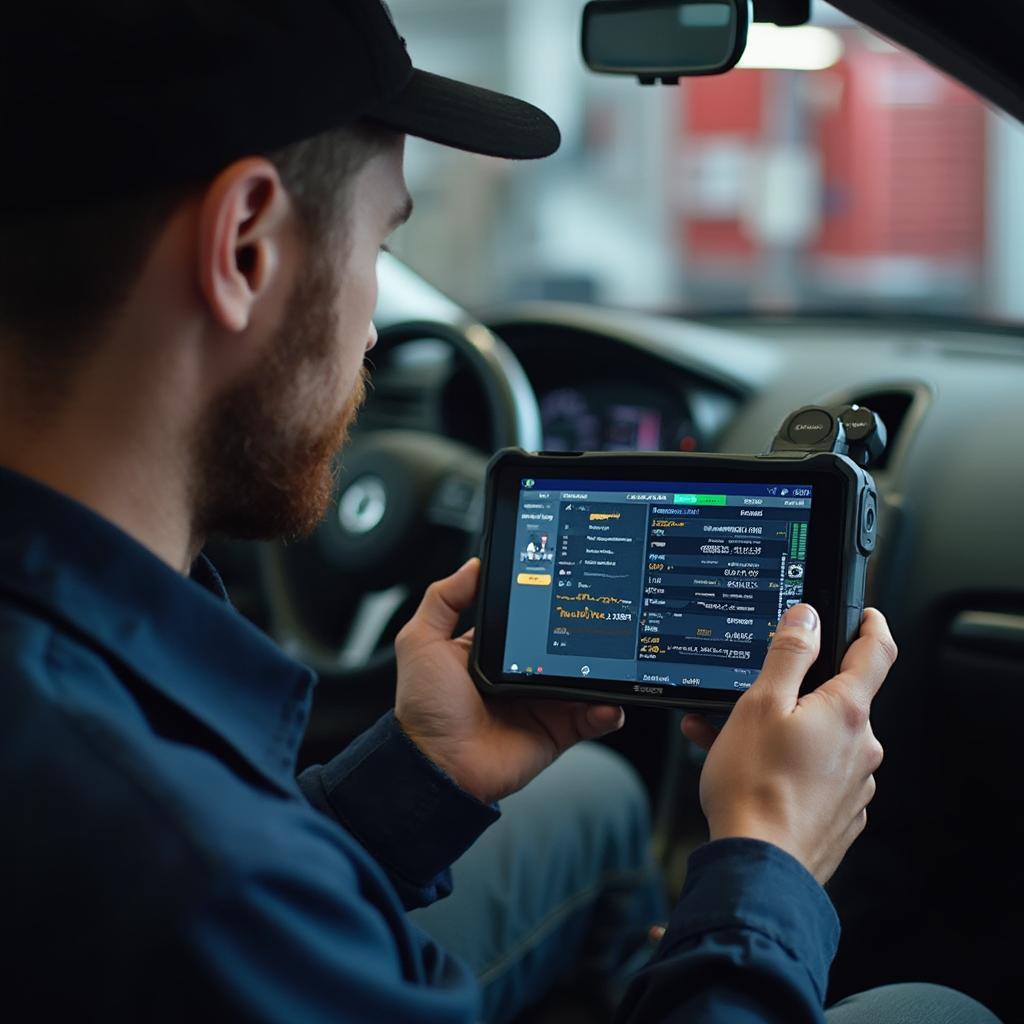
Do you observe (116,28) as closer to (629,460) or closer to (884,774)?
(629,460)

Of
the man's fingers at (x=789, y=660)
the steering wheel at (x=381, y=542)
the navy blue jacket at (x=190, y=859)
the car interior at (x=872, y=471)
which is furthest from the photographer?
the steering wheel at (x=381, y=542)

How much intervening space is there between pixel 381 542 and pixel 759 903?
1.23m

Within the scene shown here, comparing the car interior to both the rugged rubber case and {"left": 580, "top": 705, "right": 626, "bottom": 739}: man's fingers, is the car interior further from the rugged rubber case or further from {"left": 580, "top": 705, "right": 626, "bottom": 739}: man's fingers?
{"left": 580, "top": 705, "right": 626, "bottom": 739}: man's fingers

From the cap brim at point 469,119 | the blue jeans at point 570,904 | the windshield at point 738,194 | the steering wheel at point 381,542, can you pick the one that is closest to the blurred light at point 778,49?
the cap brim at point 469,119

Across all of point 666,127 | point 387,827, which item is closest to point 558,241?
point 666,127

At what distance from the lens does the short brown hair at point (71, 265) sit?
2.60 ft

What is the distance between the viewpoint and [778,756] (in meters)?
0.94

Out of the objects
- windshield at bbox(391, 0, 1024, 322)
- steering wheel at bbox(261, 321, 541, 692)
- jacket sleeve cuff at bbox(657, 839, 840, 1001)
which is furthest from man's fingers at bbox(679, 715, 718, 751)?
windshield at bbox(391, 0, 1024, 322)

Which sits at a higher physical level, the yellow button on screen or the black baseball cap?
the black baseball cap

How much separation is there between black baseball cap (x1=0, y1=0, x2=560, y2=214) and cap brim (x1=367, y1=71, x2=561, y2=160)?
10 cm

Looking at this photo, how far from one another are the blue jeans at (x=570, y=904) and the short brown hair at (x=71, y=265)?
0.75 metres

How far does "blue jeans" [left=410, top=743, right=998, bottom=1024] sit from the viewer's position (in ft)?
3.81

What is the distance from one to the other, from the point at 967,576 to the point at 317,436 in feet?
3.54

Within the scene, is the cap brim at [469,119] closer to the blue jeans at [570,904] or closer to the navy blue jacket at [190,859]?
the navy blue jacket at [190,859]
